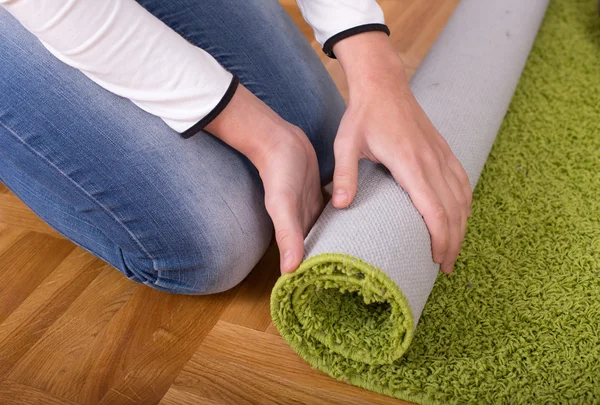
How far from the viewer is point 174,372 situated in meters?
0.85

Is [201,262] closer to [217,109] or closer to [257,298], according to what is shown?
[257,298]

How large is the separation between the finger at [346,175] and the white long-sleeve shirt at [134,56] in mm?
168

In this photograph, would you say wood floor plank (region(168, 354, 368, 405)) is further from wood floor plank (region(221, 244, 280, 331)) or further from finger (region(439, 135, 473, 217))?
finger (region(439, 135, 473, 217))

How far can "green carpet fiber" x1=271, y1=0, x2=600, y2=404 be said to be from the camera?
76 cm

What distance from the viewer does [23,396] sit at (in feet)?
2.76

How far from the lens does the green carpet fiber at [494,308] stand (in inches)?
29.8

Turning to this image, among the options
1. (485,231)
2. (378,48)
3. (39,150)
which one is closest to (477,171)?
(485,231)

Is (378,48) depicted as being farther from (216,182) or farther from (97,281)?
(97,281)

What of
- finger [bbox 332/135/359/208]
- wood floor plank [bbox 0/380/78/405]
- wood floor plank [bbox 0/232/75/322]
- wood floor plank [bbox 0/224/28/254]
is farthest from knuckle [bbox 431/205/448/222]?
wood floor plank [bbox 0/224/28/254]

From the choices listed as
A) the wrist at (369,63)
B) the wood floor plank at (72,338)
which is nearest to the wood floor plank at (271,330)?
the wood floor plank at (72,338)

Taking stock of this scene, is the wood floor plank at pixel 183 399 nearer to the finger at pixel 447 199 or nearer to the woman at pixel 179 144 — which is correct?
the woman at pixel 179 144

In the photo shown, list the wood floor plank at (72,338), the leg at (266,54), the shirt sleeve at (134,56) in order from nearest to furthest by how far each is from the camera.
Answer: the shirt sleeve at (134,56), the wood floor plank at (72,338), the leg at (266,54)

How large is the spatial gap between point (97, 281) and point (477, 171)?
69 cm

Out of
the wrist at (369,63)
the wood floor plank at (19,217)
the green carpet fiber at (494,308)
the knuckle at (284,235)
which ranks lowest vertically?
the green carpet fiber at (494,308)
